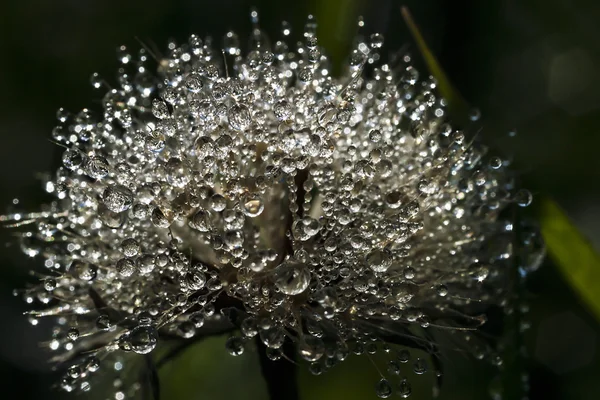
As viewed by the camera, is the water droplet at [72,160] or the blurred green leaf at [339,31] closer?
the water droplet at [72,160]

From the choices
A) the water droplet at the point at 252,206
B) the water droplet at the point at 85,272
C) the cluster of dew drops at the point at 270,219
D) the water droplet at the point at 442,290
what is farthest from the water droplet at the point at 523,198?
the water droplet at the point at 85,272

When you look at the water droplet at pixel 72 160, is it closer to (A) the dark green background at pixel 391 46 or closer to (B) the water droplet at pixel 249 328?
(B) the water droplet at pixel 249 328

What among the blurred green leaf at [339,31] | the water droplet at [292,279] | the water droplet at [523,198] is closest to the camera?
the water droplet at [292,279]

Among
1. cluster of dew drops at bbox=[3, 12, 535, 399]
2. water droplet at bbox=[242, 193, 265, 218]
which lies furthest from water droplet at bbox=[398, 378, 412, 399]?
water droplet at bbox=[242, 193, 265, 218]

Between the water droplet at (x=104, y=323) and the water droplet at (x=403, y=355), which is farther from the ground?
the water droplet at (x=104, y=323)

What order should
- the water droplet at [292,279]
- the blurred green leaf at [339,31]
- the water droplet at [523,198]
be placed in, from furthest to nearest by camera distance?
the blurred green leaf at [339,31], the water droplet at [523,198], the water droplet at [292,279]

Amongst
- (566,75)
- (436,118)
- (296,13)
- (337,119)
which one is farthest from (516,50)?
(337,119)


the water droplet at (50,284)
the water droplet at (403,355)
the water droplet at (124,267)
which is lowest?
the water droplet at (403,355)
